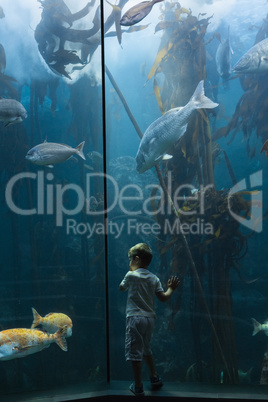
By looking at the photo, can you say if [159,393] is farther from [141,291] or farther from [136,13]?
[136,13]

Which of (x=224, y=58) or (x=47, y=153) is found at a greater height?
(x=224, y=58)

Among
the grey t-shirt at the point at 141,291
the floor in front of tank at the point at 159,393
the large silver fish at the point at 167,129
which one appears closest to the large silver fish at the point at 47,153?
the large silver fish at the point at 167,129

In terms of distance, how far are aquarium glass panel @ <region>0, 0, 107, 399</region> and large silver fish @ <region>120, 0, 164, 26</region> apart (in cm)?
39

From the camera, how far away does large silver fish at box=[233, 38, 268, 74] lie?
3.50 m

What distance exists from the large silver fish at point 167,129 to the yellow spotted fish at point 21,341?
1.72m

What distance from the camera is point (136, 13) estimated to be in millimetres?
3562

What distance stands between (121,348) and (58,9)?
10.7 feet

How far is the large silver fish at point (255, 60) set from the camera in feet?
11.5

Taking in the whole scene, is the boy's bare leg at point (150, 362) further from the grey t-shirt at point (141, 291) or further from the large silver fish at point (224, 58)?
the large silver fish at point (224, 58)

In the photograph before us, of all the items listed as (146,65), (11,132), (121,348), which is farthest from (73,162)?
(121,348)

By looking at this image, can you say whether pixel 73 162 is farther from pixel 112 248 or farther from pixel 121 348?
pixel 121 348

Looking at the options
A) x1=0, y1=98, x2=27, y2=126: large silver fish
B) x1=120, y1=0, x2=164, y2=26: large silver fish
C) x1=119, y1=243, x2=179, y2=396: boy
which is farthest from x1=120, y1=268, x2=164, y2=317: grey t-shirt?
x1=120, y1=0, x2=164, y2=26: large silver fish

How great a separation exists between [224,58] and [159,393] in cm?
294

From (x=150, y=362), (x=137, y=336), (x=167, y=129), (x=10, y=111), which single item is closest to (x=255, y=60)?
(x=167, y=129)
